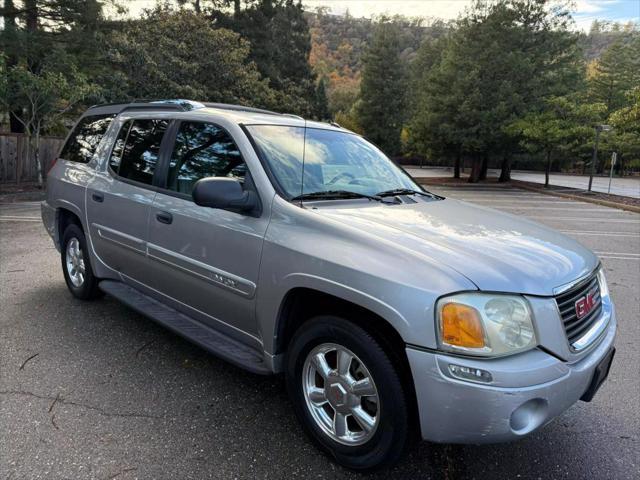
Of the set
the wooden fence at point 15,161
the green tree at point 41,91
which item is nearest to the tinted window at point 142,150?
the green tree at point 41,91

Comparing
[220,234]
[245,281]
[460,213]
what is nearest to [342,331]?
[245,281]

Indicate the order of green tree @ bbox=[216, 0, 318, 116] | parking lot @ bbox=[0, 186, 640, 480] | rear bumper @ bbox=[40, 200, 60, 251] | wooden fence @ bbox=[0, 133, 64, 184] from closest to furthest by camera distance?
parking lot @ bbox=[0, 186, 640, 480] → rear bumper @ bbox=[40, 200, 60, 251] → wooden fence @ bbox=[0, 133, 64, 184] → green tree @ bbox=[216, 0, 318, 116]

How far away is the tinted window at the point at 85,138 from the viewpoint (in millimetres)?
4531

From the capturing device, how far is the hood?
2.16 m

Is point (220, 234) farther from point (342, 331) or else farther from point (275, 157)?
point (342, 331)

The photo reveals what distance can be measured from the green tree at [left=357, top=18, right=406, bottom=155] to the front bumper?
112 ft

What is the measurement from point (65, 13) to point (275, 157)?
→ 1944cm

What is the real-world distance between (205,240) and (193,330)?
25.3 inches

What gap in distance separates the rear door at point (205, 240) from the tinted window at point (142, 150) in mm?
235

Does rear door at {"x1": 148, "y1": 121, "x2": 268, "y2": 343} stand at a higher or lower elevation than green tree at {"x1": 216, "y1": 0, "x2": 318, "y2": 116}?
lower

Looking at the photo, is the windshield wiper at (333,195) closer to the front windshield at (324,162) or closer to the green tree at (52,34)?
the front windshield at (324,162)

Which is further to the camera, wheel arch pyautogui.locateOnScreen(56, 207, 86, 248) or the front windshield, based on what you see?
wheel arch pyautogui.locateOnScreen(56, 207, 86, 248)

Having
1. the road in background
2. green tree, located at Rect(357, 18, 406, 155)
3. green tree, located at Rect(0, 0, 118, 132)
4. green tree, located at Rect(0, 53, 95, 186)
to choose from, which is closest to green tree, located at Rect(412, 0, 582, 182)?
the road in background

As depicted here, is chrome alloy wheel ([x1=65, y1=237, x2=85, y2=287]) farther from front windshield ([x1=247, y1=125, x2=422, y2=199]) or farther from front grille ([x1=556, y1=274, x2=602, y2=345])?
front grille ([x1=556, y1=274, x2=602, y2=345])
